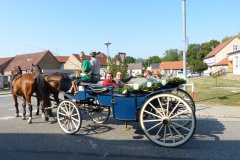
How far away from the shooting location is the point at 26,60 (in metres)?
52.0

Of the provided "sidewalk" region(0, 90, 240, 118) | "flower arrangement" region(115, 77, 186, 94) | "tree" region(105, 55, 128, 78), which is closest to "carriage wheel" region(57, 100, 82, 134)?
"flower arrangement" region(115, 77, 186, 94)

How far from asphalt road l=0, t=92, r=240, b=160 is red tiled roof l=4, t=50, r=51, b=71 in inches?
1813

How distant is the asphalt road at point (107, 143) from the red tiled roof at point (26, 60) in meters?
46.0

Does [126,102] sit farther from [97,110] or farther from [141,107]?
[97,110]

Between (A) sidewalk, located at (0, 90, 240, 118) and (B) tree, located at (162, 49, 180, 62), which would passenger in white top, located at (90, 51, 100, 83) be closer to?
(A) sidewalk, located at (0, 90, 240, 118)

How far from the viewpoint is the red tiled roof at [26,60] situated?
4983 cm

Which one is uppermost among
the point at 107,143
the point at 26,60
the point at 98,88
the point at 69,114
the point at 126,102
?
the point at 26,60

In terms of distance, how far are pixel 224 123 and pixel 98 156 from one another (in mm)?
4298

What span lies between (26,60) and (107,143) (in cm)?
5161

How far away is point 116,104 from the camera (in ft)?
16.9

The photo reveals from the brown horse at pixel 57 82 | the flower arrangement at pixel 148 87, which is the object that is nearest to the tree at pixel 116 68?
the brown horse at pixel 57 82

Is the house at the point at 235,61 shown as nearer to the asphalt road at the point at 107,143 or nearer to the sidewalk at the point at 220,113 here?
the sidewalk at the point at 220,113

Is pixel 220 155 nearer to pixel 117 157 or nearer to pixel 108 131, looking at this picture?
pixel 117 157

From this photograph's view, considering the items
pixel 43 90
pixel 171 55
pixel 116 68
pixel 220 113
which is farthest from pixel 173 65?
pixel 43 90
